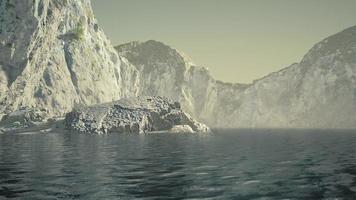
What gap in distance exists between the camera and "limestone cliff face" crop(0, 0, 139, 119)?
124 meters

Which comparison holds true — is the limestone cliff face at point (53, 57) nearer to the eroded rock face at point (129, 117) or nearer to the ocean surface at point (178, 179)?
the eroded rock face at point (129, 117)

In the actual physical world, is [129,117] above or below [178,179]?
above

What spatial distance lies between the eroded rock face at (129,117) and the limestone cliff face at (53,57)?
21.5 meters

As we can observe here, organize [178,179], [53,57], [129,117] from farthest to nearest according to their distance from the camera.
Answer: [53,57], [129,117], [178,179]

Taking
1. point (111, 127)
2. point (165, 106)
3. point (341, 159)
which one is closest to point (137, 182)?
point (341, 159)

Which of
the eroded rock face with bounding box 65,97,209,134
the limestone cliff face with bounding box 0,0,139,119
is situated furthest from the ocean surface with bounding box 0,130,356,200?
the limestone cliff face with bounding box 0,0,139,119

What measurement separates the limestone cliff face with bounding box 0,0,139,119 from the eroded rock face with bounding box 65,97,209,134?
21524 millimetres

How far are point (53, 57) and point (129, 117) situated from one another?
47.9 metres

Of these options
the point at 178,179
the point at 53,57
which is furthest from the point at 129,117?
the point at 178,179

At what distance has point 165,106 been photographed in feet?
412

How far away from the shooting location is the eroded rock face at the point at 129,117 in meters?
114

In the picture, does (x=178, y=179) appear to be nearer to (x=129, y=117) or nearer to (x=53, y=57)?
(x=129, y=117)

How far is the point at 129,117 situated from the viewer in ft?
392

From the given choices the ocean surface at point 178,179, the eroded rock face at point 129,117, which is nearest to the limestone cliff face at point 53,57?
the eroded rock face at point 129,117
